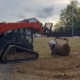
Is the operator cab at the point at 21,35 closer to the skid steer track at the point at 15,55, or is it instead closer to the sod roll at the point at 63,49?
the skid steer track at the point at 15,55

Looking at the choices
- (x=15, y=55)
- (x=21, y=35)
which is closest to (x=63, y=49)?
(x=21, y=35)

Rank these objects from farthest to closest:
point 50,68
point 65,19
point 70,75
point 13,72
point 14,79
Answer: point 65,19 < point 50,68 < point 13,72 < point 70,75 < point 14,79

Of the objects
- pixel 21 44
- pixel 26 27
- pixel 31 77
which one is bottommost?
pixel 31 77

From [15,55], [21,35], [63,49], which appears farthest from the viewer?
[63,49]

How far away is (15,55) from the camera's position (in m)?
15.9

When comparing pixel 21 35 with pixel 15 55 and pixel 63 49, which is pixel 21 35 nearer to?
pixel 15 55

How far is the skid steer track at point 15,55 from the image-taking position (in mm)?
15469

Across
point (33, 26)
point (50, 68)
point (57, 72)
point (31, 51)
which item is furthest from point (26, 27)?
point (57, 72)

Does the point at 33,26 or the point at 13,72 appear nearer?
the point at 13,72

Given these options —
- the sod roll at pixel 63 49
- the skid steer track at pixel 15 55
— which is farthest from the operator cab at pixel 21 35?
the sod roll at pixel 63 49

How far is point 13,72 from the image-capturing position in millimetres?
12320

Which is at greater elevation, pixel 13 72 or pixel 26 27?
pixel 26 27

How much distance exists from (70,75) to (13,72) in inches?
102

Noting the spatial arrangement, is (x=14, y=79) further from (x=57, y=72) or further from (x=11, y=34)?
(x=11, y=34)
